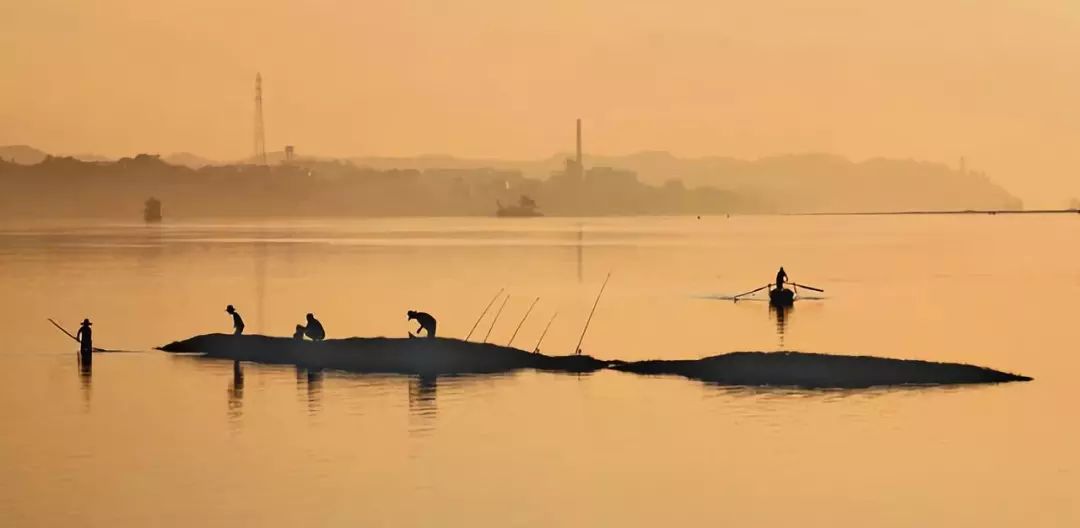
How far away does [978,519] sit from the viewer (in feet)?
98.2

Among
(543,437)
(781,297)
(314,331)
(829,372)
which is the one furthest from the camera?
(781,297)

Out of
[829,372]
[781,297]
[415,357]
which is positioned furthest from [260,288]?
[829,372]

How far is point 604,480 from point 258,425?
11423 millimetres

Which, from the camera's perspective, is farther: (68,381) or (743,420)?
(68,381)

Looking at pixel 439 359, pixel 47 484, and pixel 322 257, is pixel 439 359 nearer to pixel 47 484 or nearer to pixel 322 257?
pixel 47 484

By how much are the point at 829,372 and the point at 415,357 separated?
533 inches

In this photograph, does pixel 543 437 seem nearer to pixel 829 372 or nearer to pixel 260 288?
pixel 829 372

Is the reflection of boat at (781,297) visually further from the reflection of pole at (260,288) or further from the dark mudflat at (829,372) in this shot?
the dark mudflat at (829,372)

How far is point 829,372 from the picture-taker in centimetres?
4472

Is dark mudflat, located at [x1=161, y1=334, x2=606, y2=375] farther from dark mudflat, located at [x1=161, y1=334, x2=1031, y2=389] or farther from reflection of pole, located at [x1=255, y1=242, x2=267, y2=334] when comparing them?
reflection of pole, located at [x1=255, y1=242, x2=267, y2=334]

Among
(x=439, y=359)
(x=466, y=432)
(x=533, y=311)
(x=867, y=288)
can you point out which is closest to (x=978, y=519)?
(x=466, y=432)

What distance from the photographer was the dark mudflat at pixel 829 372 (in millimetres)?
44562

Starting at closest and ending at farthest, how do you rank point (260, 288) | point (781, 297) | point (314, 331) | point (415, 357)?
point (415, 357), point (314, 331), point (781, 297), point (260, 288)

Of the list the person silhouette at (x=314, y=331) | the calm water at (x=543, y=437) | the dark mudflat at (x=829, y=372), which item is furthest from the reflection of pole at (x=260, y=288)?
the dark mudflat at (x=829, y=372)
